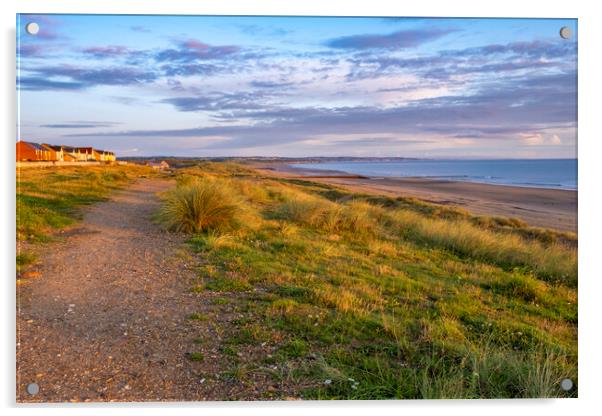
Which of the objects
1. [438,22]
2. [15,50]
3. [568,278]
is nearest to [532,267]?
[568,278]

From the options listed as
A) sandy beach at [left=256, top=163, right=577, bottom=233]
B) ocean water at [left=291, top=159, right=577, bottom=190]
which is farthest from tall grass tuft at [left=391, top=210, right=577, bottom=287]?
ocean water at [left=291, top=159, right=577, bottom=190]

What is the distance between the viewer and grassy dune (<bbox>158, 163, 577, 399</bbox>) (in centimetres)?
334

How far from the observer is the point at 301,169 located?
4996 mm

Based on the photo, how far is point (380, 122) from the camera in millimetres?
4473

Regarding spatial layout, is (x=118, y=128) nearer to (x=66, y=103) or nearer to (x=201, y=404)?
(x=66, y=103)

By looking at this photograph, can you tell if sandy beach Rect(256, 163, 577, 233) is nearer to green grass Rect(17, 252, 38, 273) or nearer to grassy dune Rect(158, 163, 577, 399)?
grassy dune Rect(158, 163, 577, 399)

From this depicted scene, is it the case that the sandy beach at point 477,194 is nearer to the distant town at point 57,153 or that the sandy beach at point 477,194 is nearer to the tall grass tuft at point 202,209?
the distant town at point 57,153

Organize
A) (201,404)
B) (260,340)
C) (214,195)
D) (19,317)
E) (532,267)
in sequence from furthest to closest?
(214,195) → (532,267) → (19,317) → (260,340) → (201,404)

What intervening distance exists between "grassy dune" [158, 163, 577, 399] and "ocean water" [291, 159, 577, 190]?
2.40 ft

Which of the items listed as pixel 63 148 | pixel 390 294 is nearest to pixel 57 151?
pixel 63 148

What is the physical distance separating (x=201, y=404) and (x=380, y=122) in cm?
288

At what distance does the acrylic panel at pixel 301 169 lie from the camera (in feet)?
11.0

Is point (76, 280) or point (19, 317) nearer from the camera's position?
point (19, 317)

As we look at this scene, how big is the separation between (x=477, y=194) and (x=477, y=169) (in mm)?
1390
